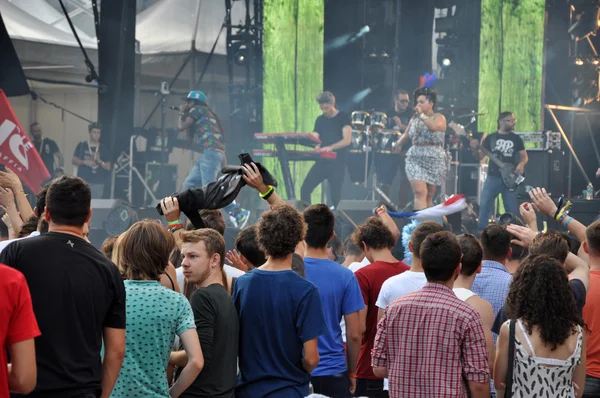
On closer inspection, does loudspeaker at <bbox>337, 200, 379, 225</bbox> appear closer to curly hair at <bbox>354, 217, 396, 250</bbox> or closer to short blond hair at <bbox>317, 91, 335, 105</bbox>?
short blond hair at <bbox>317, 91, 335, 105</bbox>

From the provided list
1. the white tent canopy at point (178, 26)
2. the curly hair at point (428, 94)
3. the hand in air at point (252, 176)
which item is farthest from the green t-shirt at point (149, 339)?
the white tent canopy at point (178, 26)

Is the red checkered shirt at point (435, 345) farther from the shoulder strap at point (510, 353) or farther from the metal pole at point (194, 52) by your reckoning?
the metal pole at point (194, 52)

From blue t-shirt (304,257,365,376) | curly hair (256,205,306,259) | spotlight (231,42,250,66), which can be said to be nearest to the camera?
curly hair (256,205,306,259)

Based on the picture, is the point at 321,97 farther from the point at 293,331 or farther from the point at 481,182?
the point at 293,331

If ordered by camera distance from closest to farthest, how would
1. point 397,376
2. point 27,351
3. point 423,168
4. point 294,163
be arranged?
1. point 27,351
2. point 397,376
3. point 423,168
4. point 294,163

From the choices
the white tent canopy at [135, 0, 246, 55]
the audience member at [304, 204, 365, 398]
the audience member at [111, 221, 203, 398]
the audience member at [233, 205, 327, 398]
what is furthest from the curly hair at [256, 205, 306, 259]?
the white tent canopy at [135, 0, 246, 55]

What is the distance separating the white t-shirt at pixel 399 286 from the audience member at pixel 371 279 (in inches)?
4.1

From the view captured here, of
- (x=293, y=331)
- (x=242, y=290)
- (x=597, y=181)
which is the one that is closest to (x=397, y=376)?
(x=293, y=331)

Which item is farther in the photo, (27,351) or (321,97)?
(321,97)

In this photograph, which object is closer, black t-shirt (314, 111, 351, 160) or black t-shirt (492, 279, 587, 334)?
black t-shirt (492, 279, 587, 334)

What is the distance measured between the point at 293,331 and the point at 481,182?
975cm

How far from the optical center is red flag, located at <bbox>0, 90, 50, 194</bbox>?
384 inches

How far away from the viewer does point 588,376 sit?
138 inches

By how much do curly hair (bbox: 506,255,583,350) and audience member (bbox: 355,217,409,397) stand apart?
88 centimetres
